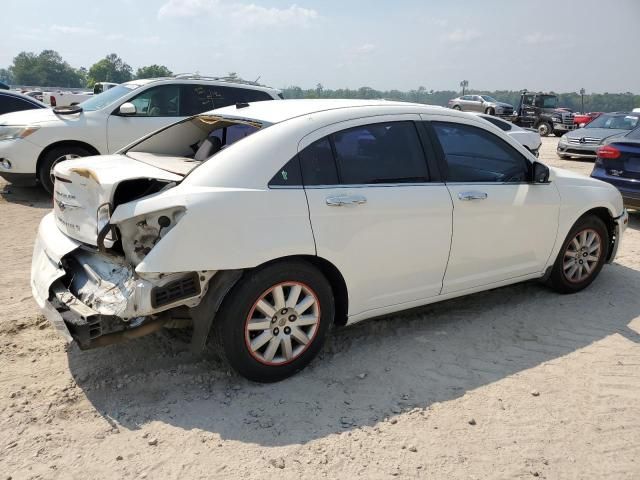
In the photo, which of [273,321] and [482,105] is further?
[482,105]

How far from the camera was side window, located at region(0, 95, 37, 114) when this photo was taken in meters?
10.2

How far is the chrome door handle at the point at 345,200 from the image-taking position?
3285 mm

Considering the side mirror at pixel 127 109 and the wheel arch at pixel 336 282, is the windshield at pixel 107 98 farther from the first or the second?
the wheel arch at pixel 336 282

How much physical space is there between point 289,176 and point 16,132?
651 cm

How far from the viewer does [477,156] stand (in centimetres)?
418

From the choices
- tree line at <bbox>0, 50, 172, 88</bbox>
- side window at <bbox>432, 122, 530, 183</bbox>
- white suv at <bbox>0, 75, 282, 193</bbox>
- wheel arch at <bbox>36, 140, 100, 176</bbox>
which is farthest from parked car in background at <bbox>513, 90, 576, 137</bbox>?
tree line at <bbox>0, 50, 172, 88</bbox>

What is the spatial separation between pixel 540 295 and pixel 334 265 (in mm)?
2513

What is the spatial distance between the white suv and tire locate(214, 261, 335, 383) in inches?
235

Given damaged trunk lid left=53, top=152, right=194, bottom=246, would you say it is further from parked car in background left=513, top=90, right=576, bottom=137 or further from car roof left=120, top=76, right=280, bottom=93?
parked car in background left=513, top=90, right=576, bottom=137

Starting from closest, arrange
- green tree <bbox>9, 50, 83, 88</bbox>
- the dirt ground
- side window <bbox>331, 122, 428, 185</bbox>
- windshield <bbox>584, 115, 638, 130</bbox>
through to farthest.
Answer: the dirt ground
side window <bbox>331, 122, 428, 185</bbox>
windshield <bbox>584, 115, 638, 130</bbox>
green tree <bbox>9, 50, 83, 88</bbox>

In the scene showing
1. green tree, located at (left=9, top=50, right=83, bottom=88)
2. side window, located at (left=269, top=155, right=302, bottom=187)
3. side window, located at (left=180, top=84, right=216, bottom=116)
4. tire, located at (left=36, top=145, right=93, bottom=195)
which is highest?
green tree, located at (left=9, top=50, right=83, bottom=88)

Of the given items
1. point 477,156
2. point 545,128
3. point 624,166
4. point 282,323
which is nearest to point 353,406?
point 282,323

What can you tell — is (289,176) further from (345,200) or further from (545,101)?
(545,101)

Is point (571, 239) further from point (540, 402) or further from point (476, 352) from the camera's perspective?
point (540, 402)
